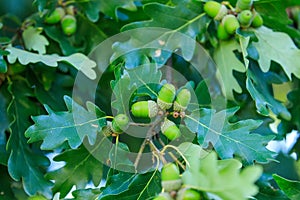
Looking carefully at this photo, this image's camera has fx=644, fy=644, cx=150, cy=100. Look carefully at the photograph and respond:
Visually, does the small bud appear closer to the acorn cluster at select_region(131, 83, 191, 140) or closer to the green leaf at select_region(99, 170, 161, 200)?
the acorn cluster at select_region(131, 83, 191, 140)

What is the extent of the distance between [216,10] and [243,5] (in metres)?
0.06

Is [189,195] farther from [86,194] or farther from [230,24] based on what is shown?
[230,24]

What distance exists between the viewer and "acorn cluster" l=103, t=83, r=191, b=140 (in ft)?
3.83

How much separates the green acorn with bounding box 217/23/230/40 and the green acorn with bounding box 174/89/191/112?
28cm

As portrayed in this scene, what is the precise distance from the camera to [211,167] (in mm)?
876

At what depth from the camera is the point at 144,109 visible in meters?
1.17

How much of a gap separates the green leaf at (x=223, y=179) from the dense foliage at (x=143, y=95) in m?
0.07

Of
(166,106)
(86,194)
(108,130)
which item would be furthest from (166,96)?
(86,194)

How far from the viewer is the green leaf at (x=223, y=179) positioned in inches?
31.8

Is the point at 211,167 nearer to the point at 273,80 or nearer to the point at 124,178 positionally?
the point at 124,178

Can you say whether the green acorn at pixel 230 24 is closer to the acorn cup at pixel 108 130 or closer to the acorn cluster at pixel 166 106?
the acorn cluster at pixel 166 106

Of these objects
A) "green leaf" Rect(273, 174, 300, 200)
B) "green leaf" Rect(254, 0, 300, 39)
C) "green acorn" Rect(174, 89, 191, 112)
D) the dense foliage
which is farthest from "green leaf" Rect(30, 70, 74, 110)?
"green leaf" Rect(273, 174, 300, 200)

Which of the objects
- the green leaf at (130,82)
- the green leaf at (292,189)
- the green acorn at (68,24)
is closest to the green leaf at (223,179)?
the green leaf at (292,189)

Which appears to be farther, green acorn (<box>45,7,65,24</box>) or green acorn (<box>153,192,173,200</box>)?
green acorn (<box>45,7,65,24</box>)
